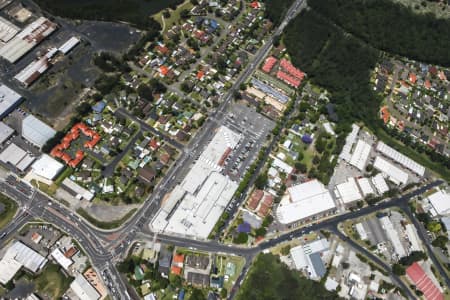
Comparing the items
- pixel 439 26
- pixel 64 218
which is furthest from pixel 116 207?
pixel 439 26

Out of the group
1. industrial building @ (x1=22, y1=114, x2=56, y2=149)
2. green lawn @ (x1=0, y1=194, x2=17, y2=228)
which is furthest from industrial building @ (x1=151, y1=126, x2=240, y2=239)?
industrial building @ (x1=22, y1=114, x2=56, y2=149)

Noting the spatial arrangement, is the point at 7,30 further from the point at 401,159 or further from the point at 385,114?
the point at 401,159

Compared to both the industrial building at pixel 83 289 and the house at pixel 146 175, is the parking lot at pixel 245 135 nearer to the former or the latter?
the house at pixel 146 175

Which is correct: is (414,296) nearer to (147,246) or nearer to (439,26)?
(147,246)

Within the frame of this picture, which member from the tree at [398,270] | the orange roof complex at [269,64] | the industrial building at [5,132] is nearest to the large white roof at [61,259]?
the industrial building at [5,132]

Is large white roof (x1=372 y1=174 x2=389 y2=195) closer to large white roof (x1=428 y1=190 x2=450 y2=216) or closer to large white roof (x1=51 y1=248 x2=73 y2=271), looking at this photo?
large white roof (x1=428 y1=190 x2=450 y2=216)

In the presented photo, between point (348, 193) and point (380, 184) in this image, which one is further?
point (380, 184)

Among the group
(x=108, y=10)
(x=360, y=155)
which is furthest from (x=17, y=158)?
(x=360, y=155)

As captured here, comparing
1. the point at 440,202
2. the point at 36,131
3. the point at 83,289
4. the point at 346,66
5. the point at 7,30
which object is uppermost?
the point at 346,66
